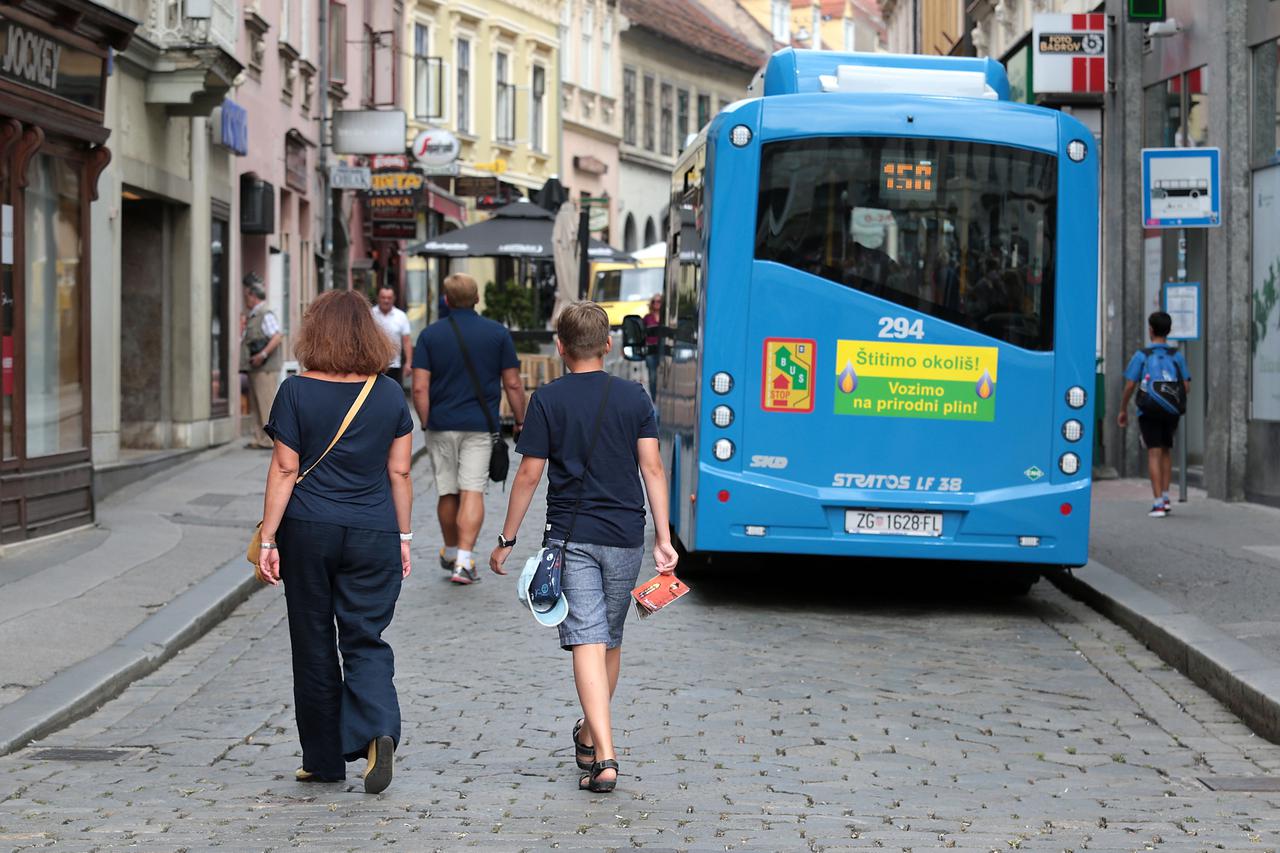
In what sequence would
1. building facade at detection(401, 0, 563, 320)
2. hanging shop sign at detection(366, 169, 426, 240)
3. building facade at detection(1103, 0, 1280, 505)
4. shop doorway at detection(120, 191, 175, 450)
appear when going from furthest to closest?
building facade at detection(401, 0, 563, 320), hanging shop sign at detection(366, 169, 426, 240), shop doorway at detection(120, 191, 175, 450), building facade at detection(1103, 0, 1280, 505)

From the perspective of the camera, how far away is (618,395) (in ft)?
24.0

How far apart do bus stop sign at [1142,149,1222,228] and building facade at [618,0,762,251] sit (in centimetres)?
4538

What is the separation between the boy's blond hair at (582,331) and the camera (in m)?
7.30

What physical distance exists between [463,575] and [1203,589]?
14.8 ft

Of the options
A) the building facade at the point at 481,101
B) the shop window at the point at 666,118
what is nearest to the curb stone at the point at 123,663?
the building facade at the point at 481,101

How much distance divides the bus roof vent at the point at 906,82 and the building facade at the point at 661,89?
4822cm

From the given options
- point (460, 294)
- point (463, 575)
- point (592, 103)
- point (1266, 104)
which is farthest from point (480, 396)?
point (592, 103)

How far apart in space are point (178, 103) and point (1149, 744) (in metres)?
14.7

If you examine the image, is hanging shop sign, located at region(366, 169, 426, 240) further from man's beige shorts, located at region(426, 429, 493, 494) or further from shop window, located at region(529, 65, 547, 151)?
man's beige shorts, located at region(426, 429, 493, 494)

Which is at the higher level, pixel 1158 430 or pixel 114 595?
pixel 1158 430

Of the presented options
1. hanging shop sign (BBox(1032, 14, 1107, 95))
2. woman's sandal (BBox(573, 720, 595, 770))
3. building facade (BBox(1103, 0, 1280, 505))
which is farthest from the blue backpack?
woman's sandal (BBox(573, 720, 595, 770))

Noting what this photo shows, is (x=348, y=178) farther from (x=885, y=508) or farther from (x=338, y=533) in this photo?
(x=338, y=533)

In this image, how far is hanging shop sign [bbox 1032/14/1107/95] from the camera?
21.7m

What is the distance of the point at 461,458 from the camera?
13.1 m
